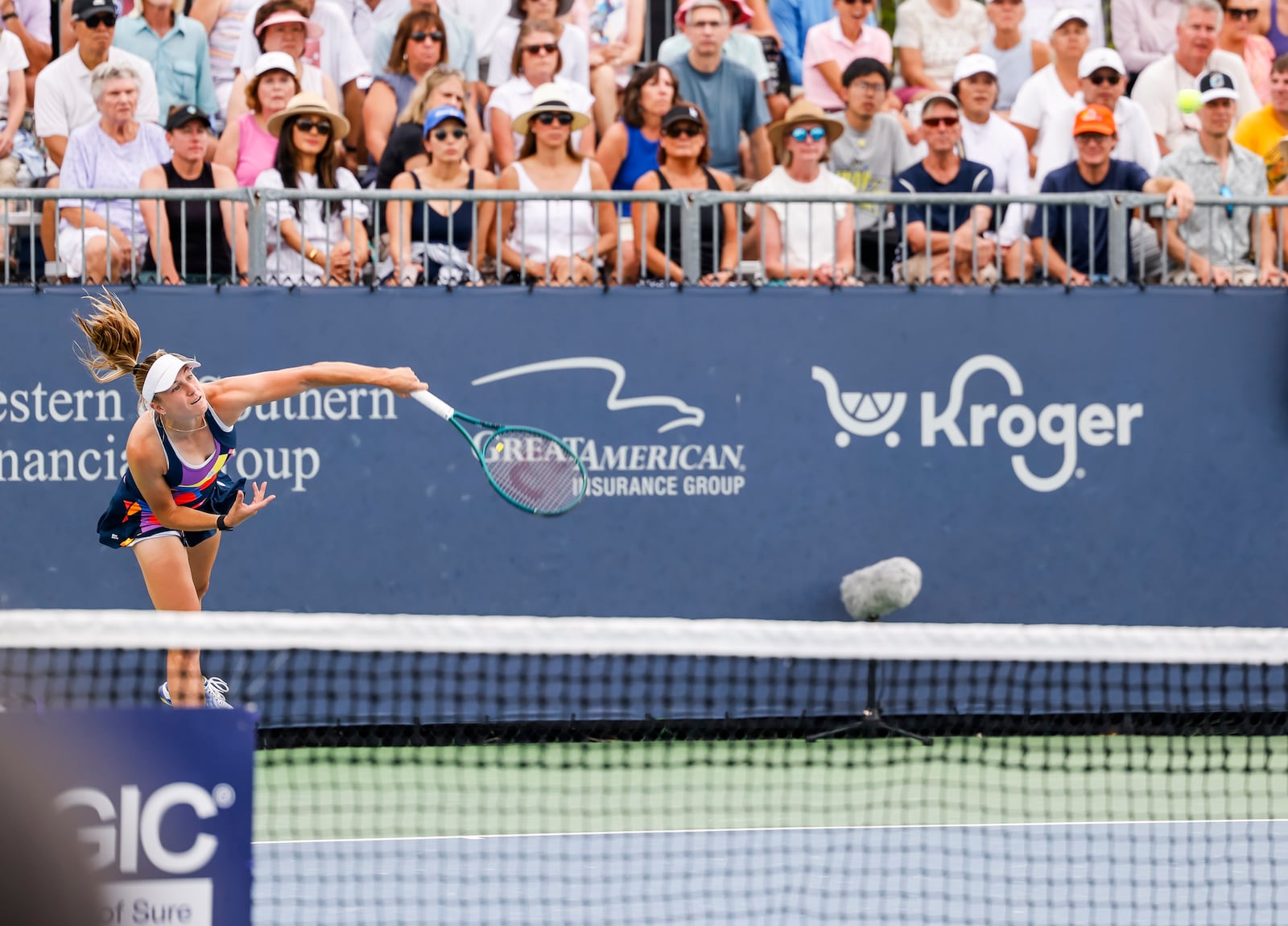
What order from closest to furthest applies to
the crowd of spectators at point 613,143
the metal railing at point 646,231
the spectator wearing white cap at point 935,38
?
the metal railing at point 646,231, the crowd of spectators at point 613,143, the spectator wearing white cap at point 935,38

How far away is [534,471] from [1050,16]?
5230mm

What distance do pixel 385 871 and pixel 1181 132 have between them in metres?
6.78

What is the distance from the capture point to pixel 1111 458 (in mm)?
8938

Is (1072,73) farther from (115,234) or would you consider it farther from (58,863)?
(58,863)

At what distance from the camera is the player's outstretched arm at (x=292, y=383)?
20.9 feet

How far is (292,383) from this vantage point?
673 centimetres

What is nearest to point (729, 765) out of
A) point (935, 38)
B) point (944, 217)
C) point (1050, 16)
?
point (944, 217)

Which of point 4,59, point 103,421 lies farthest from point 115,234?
point 4,59

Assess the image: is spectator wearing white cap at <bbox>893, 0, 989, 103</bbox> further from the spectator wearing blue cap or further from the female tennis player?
the female tennis player

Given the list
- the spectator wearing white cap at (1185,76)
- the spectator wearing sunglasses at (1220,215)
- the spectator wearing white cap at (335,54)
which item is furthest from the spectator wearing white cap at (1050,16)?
the spectator wearing white cap at (335,54)

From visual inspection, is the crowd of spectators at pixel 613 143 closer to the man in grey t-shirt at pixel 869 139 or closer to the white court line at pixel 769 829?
the man in grey t-shirt at pixel 869 139

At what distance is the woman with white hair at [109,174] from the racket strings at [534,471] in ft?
6.44

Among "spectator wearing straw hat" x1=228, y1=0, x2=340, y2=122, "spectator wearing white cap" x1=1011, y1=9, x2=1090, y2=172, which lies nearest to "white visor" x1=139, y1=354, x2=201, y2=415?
"spectator wearing straw hat" x1=228, y1=0, x2=340, y2=122

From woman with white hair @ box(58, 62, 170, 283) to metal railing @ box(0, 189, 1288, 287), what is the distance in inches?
2.9
